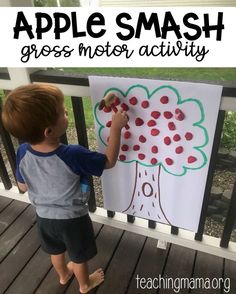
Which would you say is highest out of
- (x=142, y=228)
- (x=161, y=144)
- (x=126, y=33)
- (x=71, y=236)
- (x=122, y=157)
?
(x=126, y=33)

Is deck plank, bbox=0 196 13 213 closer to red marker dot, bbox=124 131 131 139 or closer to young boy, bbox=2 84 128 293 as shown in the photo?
young boy, bbox=2 84 128 293

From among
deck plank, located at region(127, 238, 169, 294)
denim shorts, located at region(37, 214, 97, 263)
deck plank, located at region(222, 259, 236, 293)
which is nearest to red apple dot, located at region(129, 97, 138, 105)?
denim shorts, located at region(37, 214, 97, 263)

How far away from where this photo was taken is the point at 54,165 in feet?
3.59

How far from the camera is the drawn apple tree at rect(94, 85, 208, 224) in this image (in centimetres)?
111

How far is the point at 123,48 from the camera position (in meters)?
1.21

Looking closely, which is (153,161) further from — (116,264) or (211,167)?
(116,264)

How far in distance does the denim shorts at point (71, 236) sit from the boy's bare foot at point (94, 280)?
0.23m

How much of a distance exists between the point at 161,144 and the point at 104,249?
741 millimetres

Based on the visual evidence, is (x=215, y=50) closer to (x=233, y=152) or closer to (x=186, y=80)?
(x=186, y=80)

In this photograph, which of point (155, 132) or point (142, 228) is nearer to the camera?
point (155, 132)

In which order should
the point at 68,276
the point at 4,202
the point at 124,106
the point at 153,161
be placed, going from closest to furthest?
the point at 124,106 < the point at 153,161 < the point at 68,276 < the point at 4,202

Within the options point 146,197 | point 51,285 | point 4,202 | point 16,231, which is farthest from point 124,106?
point 4,202

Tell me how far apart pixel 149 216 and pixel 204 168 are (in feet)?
1.43

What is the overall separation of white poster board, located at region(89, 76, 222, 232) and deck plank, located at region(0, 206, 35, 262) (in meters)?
0.62
